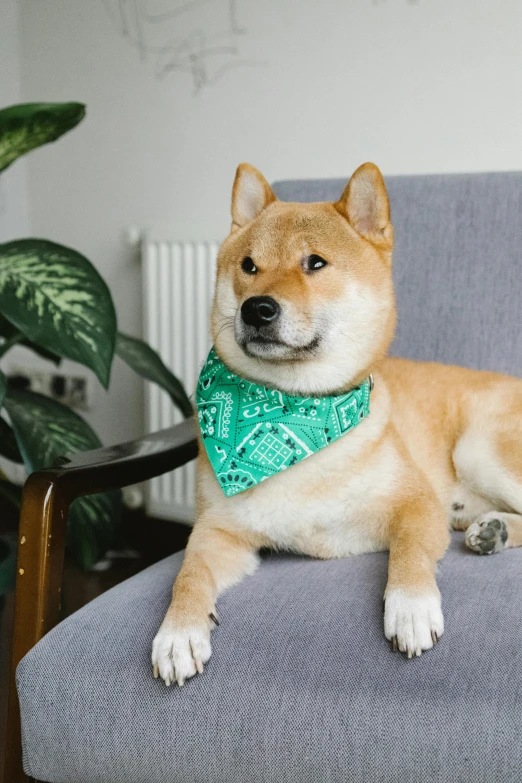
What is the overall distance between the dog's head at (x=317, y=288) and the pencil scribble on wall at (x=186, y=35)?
1.15 metres

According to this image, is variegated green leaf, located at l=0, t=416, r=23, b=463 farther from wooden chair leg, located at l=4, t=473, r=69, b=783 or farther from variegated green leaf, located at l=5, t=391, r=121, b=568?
wooden chair leg, located at l=4, t=473, r=69, b=783

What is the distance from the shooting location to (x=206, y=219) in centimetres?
232

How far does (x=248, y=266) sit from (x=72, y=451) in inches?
21.1

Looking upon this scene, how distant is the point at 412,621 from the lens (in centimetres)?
82

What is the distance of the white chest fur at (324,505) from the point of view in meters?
1.12

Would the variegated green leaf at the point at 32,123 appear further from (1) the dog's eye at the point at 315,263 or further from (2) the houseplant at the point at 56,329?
(1) the dog's eye at the point at 315,263

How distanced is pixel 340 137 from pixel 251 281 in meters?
1.04

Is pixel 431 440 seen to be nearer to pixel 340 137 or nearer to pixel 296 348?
pixel 296 348

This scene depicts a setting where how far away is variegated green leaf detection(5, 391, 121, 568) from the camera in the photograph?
4.65 feet

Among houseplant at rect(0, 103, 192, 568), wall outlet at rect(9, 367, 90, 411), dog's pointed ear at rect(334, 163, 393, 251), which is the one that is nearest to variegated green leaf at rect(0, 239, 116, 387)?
houseplant at rect(0, 103, 192, 568)

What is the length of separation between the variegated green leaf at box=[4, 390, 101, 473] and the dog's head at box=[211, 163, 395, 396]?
41 cm

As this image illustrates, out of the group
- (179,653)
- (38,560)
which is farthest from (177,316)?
(179,653)

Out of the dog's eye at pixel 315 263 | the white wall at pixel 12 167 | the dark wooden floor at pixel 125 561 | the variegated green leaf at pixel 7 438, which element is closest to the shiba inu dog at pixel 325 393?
the dog's eye at pixel 315 263

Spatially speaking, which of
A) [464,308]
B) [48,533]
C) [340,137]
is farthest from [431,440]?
[340,137]
